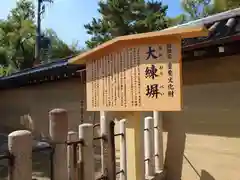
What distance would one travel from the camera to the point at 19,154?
8.49 ft

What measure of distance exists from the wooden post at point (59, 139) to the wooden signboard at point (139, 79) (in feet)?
2.49

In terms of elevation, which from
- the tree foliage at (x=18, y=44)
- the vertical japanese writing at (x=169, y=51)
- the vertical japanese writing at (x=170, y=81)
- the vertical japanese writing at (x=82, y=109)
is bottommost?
the vertical japanese writing at (x=82, y=109)

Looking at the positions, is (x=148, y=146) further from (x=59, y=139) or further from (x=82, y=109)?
(x=82, y=109)

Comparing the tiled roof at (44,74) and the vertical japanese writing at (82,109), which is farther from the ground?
the tiled roof at (44,74)

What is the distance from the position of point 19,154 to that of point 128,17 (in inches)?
793

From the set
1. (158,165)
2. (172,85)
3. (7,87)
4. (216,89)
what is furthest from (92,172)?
(7,87)

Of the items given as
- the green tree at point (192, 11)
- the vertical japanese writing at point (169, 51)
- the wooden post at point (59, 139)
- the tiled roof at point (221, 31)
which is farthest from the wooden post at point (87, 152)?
the green tree at point (192, 11)

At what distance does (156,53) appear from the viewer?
332 centimetres

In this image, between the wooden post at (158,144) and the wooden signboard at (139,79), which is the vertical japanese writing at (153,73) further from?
the wooden post at (158,144)

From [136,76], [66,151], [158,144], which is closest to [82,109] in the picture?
[158,144]

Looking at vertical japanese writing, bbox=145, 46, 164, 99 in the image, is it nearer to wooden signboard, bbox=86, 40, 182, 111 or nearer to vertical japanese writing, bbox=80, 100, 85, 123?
wooden signboard, bbox=86, 40, 182, 111

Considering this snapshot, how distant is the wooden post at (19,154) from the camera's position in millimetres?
2570

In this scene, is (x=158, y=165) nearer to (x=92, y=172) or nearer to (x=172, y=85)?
(x=92, y=172)

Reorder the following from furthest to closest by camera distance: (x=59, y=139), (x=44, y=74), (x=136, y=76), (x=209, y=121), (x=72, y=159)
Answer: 1. (x=44, y=74)
2. (x=209, y=121)
3. (x=72, y=159)
4. (x=136, y=76)
5. (x=59, y=139)
